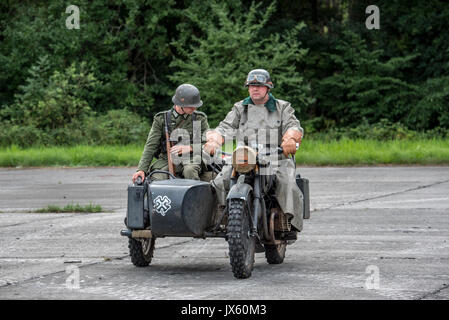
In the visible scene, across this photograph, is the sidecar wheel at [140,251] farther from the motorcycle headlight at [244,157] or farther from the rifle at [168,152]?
the motorcycle headlight at [244,157]

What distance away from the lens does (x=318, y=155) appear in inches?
989

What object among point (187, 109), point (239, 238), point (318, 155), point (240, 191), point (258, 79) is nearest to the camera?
point (239, 238)

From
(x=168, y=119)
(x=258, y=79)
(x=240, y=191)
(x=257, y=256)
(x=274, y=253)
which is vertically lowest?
(x=257, y=256)

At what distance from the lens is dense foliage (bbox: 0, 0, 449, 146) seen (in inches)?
1297

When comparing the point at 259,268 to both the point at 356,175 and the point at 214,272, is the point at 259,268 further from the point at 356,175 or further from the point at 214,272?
the point at 356,175

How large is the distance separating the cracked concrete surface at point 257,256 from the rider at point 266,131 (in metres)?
0.65

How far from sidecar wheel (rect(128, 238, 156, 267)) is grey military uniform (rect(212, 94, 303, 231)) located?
35.2 inches

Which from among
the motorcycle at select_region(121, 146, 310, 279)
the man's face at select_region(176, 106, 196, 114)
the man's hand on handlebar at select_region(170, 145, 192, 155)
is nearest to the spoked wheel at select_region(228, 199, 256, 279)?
the motorcycle at select_region(121, 146, 310, 279)

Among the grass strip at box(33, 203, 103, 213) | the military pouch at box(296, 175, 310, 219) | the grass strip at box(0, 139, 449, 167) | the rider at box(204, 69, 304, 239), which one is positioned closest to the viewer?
the rider at box(204, 69, 304, 239)

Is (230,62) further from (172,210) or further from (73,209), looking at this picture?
(172,210)

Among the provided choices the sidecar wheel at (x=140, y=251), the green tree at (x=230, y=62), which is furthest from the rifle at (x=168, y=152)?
the green tree at (x=230, y=62)

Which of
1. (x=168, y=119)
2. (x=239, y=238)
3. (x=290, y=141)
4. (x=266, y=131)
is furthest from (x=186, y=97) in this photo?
(x=239, y=238)

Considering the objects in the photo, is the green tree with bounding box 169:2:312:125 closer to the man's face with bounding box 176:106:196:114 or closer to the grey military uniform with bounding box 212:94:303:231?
the man's face with bounding box 176:106:196:114

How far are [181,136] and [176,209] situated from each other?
4.74ft
